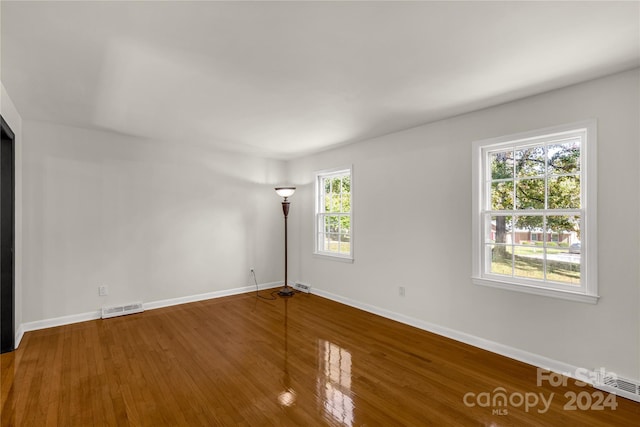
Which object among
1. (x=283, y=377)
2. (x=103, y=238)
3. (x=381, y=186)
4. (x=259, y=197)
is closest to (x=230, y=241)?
(x=259, y=197)

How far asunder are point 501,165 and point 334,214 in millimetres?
2573

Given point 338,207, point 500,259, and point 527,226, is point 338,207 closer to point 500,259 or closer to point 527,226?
point 500,259

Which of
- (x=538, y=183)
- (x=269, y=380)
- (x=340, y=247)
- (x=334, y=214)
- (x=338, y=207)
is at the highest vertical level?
(x=538, y=183)

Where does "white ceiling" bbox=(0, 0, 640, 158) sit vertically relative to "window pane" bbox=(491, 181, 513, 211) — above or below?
above

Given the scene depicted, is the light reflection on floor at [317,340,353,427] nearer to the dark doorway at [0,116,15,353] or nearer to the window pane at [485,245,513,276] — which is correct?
the window pane at [485,245,513,276]

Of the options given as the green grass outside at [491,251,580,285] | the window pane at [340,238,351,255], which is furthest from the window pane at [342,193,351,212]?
the green grass outside at [491,251,580,285]

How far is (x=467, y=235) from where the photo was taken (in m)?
3.36

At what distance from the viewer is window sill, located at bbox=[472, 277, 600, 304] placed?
257cm

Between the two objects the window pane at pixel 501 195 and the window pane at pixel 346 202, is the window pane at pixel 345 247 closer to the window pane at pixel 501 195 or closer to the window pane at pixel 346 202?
the window pane at pixel 346 202

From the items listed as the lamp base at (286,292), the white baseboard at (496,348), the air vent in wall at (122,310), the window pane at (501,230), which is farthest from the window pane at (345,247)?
the air vent in wall at (122,310)

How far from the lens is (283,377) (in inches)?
103

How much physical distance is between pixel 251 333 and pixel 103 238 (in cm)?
238

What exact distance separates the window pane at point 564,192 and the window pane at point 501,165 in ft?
1.21

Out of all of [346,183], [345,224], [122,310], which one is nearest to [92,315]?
[122,310]
